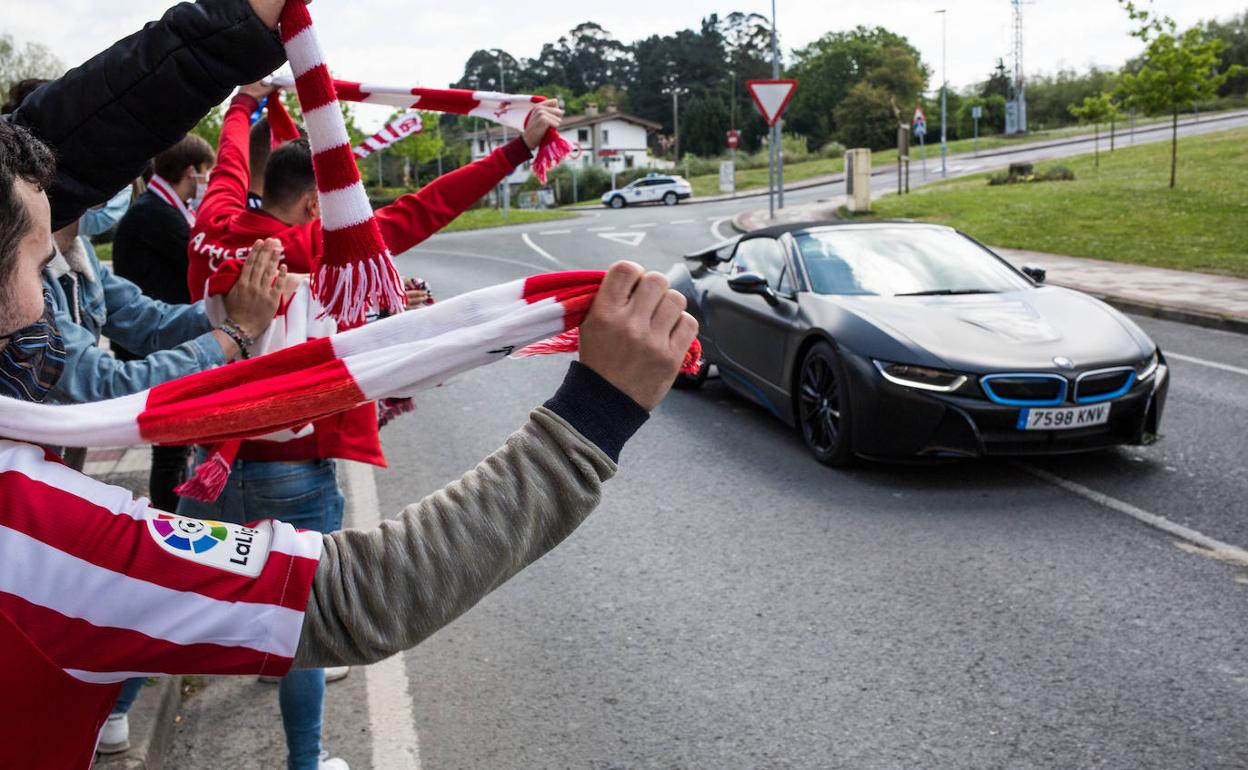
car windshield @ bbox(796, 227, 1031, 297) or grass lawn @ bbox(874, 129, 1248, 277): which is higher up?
car windshield @ bbox(796, 227, 1031, 297)

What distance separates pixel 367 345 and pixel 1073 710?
119 inches

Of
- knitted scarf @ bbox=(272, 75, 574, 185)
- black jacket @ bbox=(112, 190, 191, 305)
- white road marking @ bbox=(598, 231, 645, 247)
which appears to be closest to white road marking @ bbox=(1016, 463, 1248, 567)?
knitted scarf @ bbox=(272, 75, 574, 185)

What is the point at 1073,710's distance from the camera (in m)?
3.54

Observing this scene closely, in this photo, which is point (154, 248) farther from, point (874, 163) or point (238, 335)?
point (874, 163)

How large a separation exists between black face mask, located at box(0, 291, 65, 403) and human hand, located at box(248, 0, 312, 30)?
0.52 metres

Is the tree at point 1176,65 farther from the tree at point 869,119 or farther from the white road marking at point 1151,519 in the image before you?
the tree at point 869,119

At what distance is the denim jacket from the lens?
7.17ft

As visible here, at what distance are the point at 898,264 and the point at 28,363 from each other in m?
6.60

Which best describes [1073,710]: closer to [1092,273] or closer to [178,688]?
[178,688]

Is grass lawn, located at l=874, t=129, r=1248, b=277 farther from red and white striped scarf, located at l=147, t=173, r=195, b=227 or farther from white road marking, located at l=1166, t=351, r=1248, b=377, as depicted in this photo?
red and white striped scarf, located at l=147, t=173, r=195, b=227

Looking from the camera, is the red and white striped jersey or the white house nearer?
the red and white striped jersey

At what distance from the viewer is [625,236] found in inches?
1090

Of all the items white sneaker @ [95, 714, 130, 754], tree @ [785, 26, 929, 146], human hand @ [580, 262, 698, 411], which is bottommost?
white sneaker @ [95, 714, 130, 754]

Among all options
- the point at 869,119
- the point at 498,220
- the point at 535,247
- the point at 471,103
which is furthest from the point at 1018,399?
the point at 869,119
